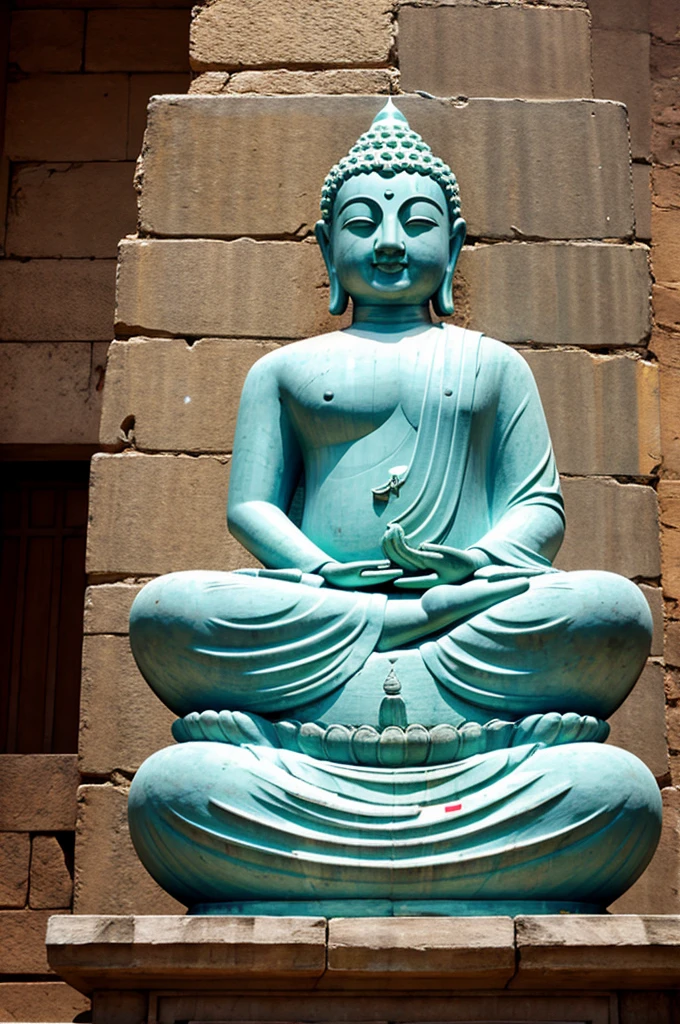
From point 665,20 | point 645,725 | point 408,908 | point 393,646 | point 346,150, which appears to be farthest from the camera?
point 665,20

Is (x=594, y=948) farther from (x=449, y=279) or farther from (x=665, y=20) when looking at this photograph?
(x=665, y=20)

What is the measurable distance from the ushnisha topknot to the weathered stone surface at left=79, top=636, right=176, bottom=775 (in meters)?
1.73

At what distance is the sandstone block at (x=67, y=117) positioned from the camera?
28.9ft

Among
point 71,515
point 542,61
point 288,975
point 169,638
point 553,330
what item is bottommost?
point 288,975

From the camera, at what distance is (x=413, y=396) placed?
564 centimetres

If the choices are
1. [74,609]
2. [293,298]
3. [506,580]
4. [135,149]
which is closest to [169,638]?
[506,580]

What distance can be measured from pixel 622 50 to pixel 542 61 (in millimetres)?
1094

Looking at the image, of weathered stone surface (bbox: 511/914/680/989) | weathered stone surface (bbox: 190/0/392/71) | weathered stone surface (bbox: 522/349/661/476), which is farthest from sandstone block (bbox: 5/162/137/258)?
weathered stone surface (bbox: 511/914/680/989)

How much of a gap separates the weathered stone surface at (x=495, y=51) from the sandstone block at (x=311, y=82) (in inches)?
3.4

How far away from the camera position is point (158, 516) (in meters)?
6.81

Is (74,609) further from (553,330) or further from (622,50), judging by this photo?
(622,50)

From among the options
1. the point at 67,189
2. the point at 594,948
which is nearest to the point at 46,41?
the point at 67,189

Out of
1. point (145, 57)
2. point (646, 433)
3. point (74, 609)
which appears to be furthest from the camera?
point (145, 57)

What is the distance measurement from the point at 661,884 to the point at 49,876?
7.90ft
